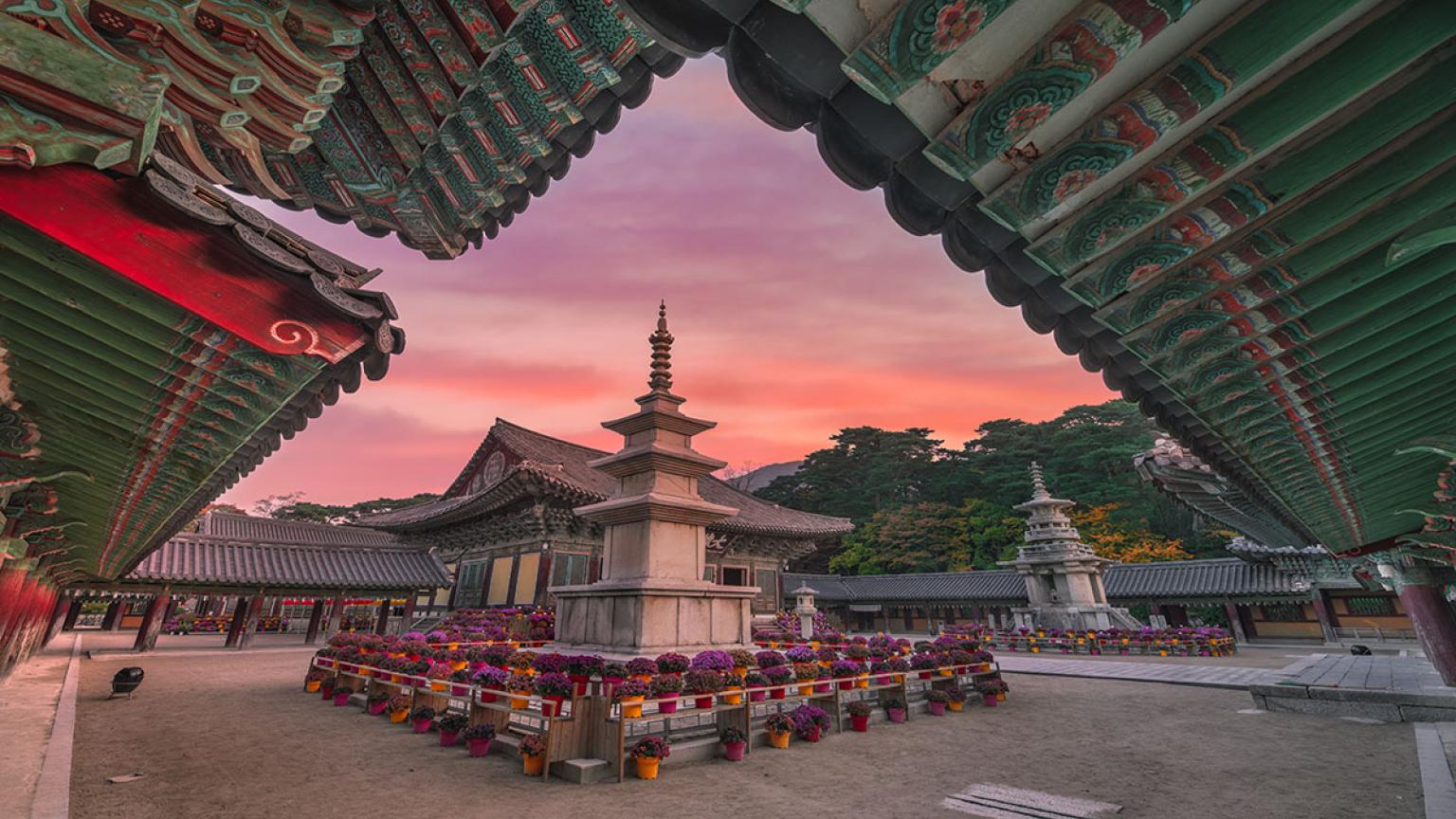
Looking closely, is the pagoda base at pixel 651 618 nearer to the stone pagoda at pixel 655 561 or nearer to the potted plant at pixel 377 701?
the stone pagoda at pixel 655 561

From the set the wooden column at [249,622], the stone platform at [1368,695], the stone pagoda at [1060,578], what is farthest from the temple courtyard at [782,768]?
the stone pagoda at [1060,578]

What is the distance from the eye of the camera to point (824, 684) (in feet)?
A: 30.0

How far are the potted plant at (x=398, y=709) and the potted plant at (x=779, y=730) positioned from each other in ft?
19.0

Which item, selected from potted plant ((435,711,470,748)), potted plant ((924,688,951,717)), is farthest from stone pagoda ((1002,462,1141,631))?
potted plant ((435,711,470,748))

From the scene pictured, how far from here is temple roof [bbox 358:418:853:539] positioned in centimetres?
2011

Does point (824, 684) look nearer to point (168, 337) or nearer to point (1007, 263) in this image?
point (1007, 263)

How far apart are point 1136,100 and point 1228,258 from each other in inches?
39.5

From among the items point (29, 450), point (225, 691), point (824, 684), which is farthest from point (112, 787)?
point (824, 684)

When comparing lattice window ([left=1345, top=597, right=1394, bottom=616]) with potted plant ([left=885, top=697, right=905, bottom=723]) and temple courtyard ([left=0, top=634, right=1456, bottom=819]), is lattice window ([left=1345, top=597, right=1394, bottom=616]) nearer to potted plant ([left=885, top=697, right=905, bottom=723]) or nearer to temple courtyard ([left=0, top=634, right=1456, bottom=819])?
temple courtyard ([left=0, top=634, right=1456, bottom=819])

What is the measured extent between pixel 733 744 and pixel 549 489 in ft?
45.4

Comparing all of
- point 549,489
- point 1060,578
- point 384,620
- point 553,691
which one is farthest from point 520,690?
point 1060,578

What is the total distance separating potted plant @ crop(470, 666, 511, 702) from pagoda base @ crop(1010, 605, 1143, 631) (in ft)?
85.2

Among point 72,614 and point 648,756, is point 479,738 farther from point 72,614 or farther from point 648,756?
point 72,614

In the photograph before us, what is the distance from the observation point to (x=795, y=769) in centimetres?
697
